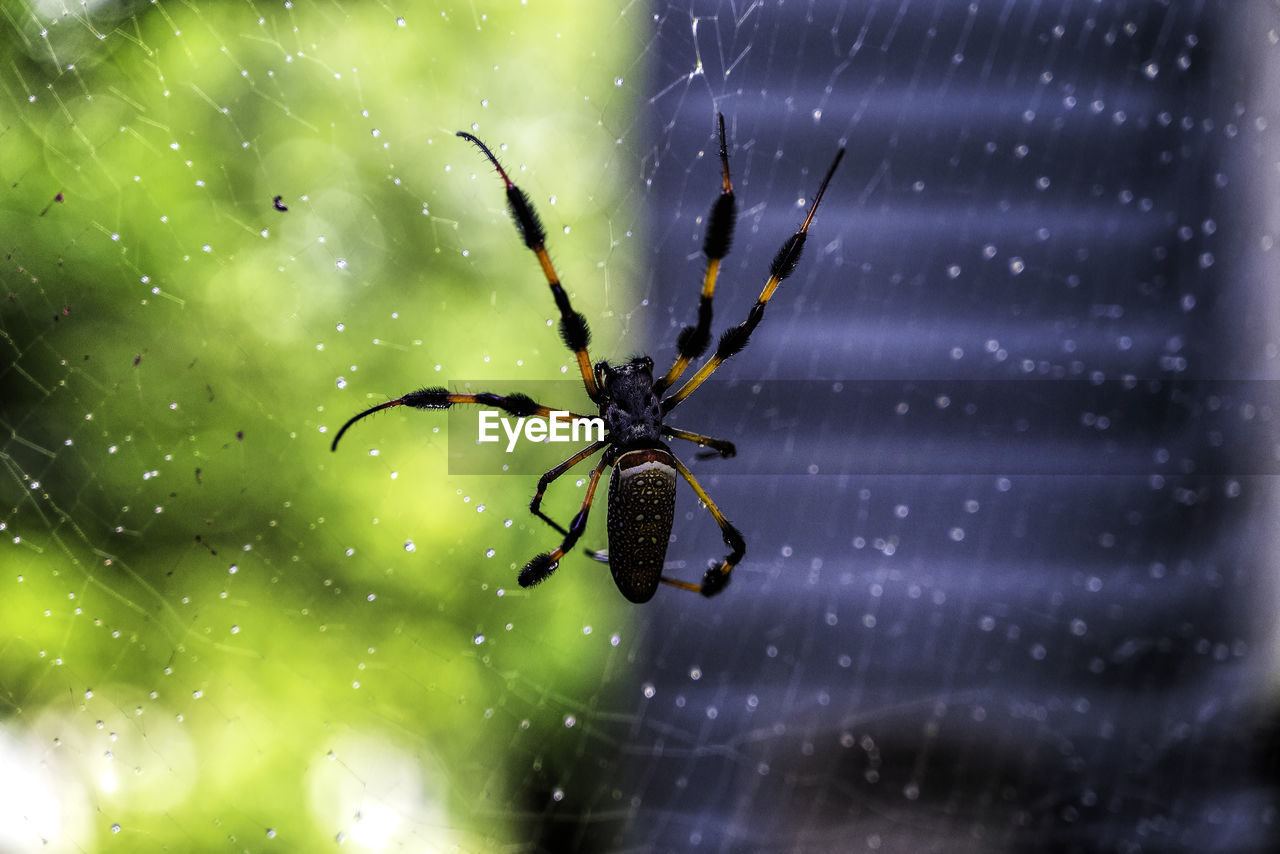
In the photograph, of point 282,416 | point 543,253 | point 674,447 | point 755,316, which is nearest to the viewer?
point 543,253

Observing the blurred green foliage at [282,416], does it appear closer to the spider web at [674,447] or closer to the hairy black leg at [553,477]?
the spider web at [674,447]

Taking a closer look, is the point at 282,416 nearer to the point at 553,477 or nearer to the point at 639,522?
the point at 553,477

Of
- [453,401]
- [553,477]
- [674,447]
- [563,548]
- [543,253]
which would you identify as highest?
[543,253]

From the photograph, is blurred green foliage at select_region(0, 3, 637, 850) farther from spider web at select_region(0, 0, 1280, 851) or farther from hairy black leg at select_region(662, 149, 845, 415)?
hairy black leg at select_region(662, 149, 845, 415)

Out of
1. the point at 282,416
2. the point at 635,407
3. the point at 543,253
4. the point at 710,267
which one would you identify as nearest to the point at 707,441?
the point at 635,407

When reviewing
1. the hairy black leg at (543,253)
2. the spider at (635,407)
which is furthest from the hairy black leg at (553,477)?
the hairy black leg at (543,253)

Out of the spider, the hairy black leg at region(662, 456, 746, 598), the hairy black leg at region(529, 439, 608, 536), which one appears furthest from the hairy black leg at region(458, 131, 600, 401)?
the hairy black leg at region(662, 456, 746, 598)

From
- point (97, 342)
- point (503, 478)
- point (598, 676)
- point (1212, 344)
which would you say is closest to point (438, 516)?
point (503, 478)
